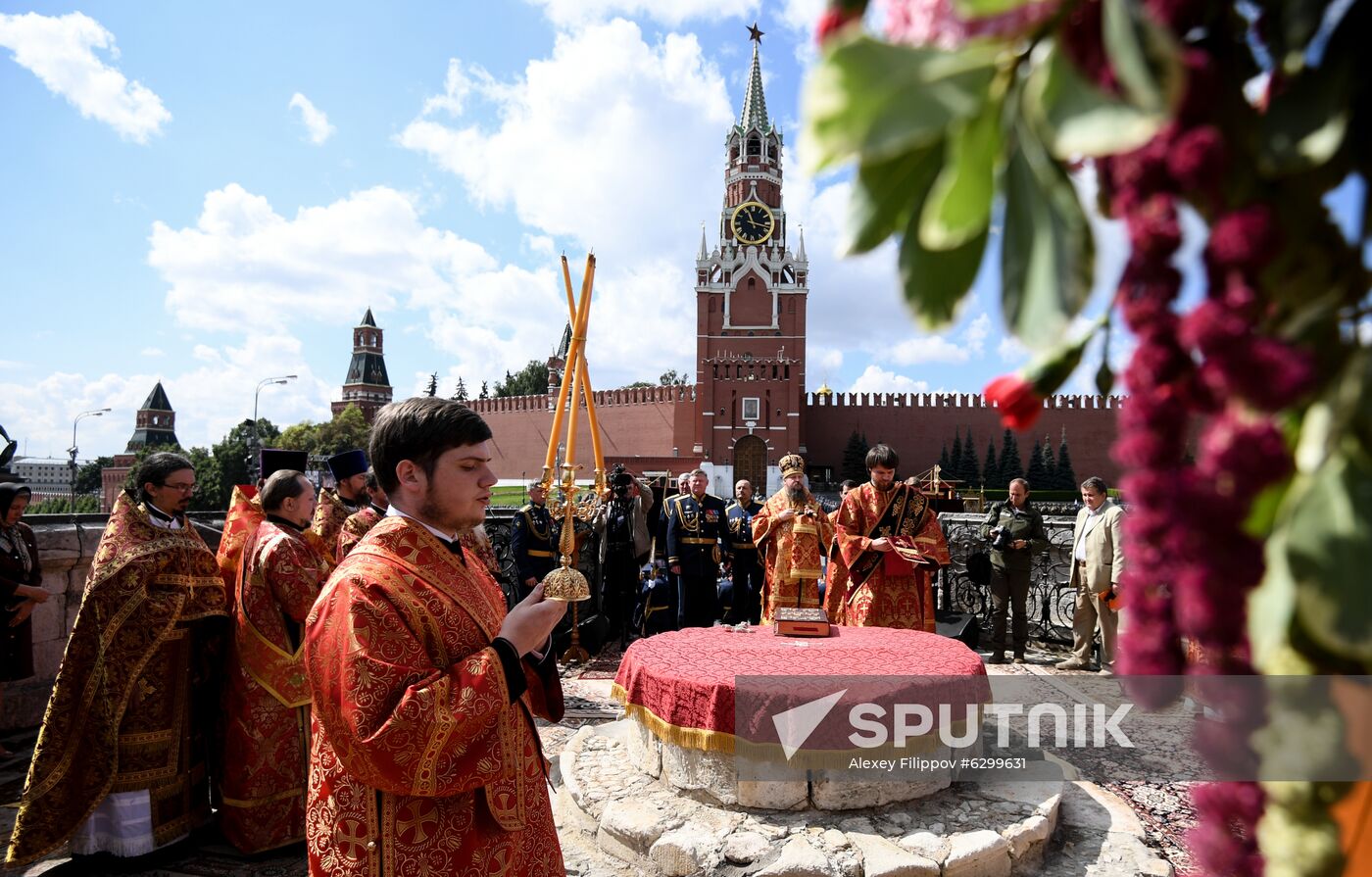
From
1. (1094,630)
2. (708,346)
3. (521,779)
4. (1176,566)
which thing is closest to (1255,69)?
(1176,566)

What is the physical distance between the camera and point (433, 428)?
208 cm

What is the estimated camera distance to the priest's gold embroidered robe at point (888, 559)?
633 centimetres

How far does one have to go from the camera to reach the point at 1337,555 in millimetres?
418

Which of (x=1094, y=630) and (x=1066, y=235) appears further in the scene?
(x=1094, y=630)

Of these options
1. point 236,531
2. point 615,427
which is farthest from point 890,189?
point 615,427

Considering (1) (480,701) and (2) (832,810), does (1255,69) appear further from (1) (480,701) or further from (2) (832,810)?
(2) (832,810)

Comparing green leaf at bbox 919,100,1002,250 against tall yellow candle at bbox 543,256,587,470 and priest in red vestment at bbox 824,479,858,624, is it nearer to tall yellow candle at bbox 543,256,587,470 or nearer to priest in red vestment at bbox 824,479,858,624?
tall yellow candle at bbox 543,256,587,470

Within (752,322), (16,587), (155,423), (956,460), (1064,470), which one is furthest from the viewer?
(155,423)

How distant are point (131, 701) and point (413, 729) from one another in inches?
130

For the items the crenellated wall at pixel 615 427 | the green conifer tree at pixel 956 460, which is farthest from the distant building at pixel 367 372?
the green conifer tree at pixel 956 460

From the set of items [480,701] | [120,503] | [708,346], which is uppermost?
[708,346]

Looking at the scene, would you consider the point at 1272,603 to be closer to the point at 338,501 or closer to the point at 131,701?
the point at 131,701

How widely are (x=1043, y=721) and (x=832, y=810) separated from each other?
270cm

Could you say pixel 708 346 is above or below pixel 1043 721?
above
